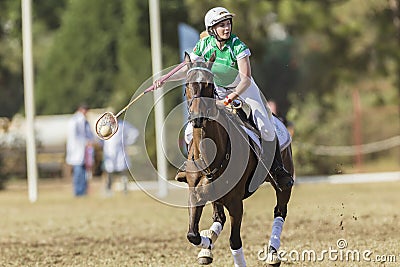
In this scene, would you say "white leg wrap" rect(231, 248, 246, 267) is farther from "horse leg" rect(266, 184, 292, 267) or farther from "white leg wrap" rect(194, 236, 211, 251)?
"horse leg" rect(266, 184, 292, 267)

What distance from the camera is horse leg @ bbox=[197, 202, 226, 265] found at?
9398mm

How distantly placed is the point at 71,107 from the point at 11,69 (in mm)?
4634

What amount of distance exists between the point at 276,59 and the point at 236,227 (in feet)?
99.4

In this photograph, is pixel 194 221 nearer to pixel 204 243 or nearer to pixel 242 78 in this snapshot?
pixel 204 243

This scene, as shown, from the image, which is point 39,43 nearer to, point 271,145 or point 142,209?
point 142,209

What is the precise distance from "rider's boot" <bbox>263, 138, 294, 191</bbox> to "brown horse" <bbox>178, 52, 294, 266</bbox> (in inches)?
21.5

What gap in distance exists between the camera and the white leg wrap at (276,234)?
33.3 feet

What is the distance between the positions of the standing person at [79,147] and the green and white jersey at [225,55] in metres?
16.2

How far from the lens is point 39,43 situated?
155 ft

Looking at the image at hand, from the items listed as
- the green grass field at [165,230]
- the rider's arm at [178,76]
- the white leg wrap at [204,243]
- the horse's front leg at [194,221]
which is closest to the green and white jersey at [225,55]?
the rider's arm at [178,76]

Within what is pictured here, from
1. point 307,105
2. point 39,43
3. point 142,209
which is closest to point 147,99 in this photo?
point 307,105

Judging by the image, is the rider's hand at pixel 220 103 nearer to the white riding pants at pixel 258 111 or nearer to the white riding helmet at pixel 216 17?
the white riding pants at pixel 258 111

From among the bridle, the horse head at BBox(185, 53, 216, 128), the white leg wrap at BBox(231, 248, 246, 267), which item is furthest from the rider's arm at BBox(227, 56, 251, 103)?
the white leg wrap at BBox(231, 248, 246, 267)

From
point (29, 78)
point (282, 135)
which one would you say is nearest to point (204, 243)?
point (282, 135)
